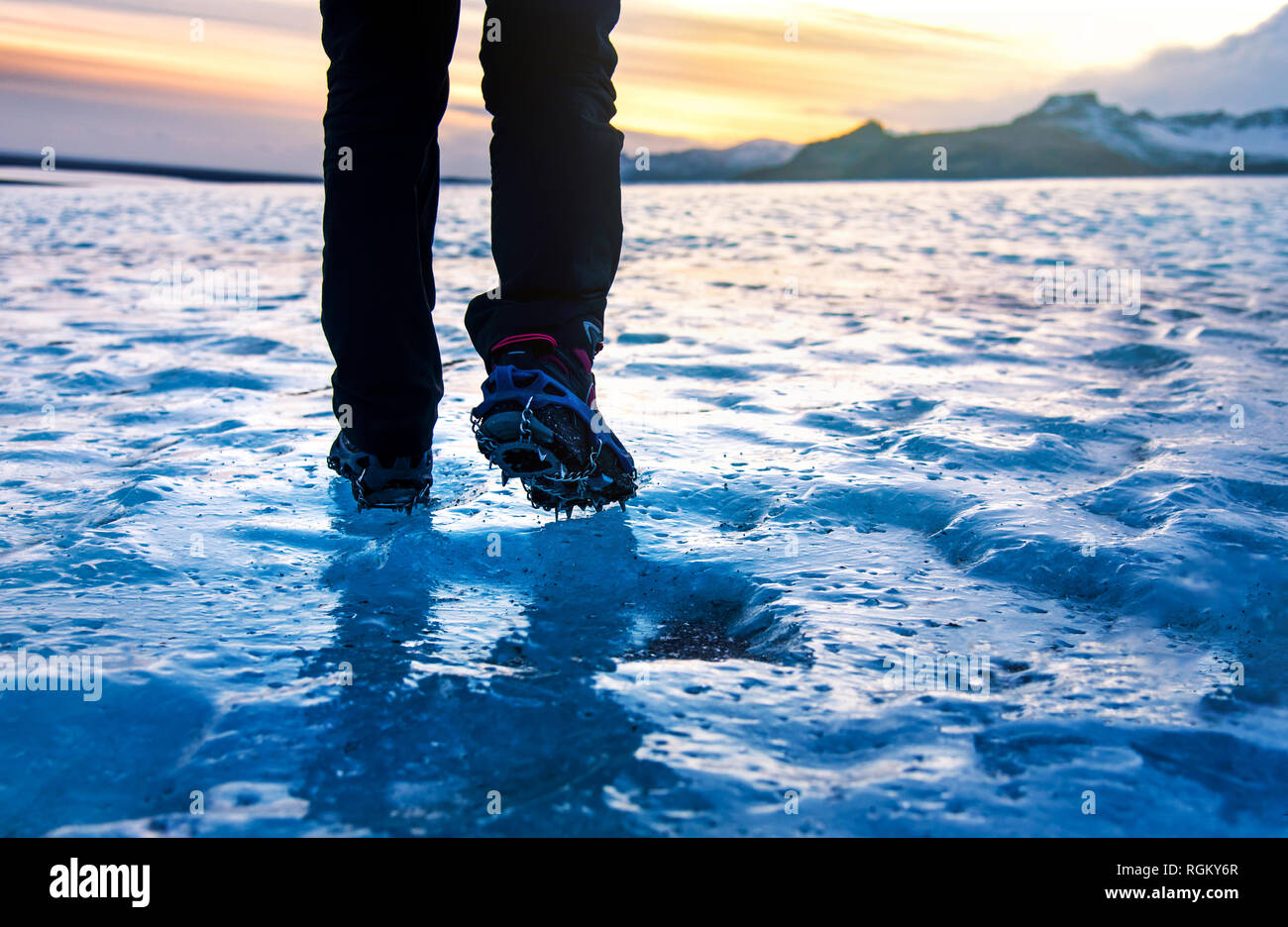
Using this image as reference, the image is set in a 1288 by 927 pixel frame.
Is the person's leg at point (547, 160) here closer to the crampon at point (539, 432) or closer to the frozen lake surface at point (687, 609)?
the crampon at point (539, 432)

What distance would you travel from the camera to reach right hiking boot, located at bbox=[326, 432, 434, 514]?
1.75 m

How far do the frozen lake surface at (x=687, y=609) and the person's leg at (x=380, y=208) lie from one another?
12.0 inches

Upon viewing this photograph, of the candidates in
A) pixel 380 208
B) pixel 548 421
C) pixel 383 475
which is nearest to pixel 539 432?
pixel 548 421

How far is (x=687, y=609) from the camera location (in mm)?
1588

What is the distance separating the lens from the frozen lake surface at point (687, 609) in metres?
1.07

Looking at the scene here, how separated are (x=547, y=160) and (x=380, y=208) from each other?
13.0 inches

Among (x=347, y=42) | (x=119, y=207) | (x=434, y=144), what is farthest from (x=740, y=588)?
(x=119, y=207)

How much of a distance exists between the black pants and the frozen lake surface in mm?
378

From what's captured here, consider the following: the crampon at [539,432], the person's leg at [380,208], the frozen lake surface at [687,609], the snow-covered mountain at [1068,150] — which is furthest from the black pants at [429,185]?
the snow-covered mountain at [1068,150]

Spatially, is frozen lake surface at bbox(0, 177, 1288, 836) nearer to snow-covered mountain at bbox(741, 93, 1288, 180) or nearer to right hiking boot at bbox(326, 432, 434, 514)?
right hiking boot at bbox(326, 432, 434, 514)

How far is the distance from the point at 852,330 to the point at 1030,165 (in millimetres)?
93055

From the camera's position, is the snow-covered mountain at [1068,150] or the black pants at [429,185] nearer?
the black pants at [429,185]

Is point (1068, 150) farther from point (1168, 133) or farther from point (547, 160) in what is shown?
point (547, 160)
